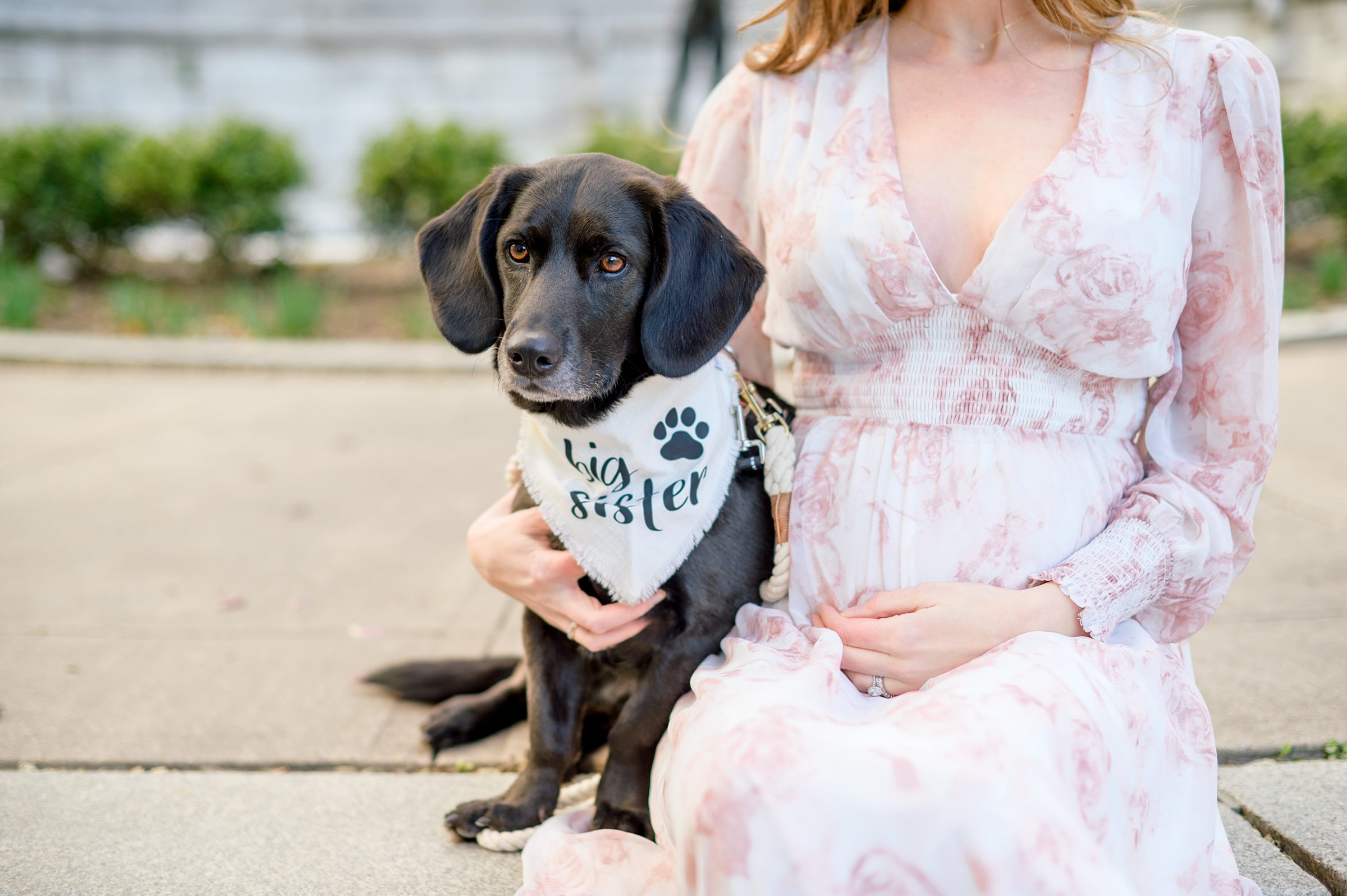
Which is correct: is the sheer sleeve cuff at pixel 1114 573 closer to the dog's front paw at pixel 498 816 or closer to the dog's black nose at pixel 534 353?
the dog's black nose at pixel 534 353

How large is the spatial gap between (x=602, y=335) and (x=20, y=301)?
6.70 meters

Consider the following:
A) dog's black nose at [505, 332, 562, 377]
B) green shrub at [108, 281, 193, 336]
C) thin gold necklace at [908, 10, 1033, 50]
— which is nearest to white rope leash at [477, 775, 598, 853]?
dog's black nose at [505, 332, 562, 377]

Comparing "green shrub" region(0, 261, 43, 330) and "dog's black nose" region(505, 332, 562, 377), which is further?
"green shrub" region(0, 261, 43, 330)

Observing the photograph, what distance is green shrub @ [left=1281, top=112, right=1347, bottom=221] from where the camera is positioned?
24.9 ft

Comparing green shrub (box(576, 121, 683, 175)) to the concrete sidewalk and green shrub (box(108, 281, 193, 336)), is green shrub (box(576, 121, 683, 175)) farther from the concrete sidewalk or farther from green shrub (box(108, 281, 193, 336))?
the concrete sidewalk

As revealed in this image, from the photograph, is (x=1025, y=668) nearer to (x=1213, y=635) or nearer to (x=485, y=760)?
(x=485, y=760)

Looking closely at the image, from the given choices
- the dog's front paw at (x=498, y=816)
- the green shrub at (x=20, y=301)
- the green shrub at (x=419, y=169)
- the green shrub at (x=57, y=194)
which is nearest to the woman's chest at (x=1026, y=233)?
the dog's front paw at (x=498, y=816)

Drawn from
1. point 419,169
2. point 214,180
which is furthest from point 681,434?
point 214,180

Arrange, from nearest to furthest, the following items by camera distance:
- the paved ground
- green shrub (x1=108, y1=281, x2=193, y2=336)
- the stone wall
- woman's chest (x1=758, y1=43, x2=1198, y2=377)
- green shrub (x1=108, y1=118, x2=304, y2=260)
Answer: woman's chest (x1=758, y1=43, x2=1198, y2=377), the paved ground, green shrub (x1=108, y1=281, x2=193, y2=336), green shrub (x1=108, y1=118, x2=304, y2=260), the stone wall

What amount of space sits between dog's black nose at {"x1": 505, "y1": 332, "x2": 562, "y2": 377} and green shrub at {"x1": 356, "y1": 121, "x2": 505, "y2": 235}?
21.6 feet

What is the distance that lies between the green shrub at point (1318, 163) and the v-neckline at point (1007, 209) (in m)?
7.43

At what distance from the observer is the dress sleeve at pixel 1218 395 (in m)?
1.48

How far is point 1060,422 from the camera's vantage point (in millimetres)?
1537

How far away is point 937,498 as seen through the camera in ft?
4.92
